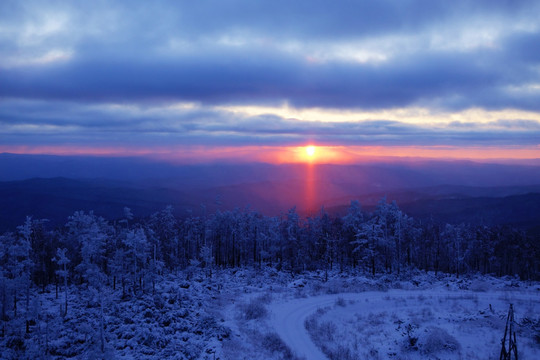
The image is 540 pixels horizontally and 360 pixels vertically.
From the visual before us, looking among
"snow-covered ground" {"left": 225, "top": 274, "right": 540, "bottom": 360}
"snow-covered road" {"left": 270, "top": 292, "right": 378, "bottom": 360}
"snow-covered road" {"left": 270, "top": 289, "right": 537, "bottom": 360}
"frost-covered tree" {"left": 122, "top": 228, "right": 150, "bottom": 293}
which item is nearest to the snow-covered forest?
"frost-covered tree" {"left": 122, "top": 228, "right": 150, "bottom": 293}

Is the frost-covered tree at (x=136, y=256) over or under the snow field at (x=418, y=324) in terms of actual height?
over

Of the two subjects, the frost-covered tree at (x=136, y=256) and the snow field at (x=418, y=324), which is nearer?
the snow field at (x=418, y=324)

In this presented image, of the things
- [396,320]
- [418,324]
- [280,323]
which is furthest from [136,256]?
[418,324]

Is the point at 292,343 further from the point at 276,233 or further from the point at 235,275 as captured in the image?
the point at 276,233

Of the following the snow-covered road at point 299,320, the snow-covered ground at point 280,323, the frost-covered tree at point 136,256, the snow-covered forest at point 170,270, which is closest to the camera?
the snow-covered road at point 299,320

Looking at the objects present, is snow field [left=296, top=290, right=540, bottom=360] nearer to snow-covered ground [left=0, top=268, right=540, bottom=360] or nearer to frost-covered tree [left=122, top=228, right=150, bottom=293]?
snow-covered ground [left=0, top=268, right=540, bottom=360]

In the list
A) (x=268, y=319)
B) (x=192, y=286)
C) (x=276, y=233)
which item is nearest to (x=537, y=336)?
(x=268, y=319)

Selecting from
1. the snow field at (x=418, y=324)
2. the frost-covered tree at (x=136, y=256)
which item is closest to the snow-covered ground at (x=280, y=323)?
the snow field at (x=418, y=324)

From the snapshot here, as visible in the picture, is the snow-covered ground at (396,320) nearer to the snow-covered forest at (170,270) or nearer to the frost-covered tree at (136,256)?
the snow-covered forest at (170,270)
